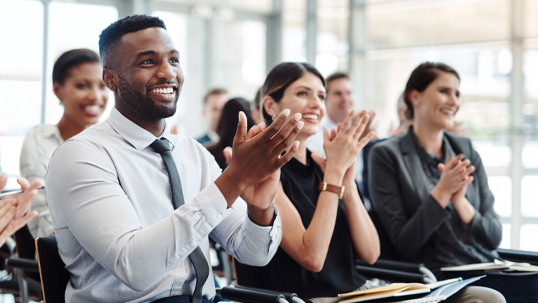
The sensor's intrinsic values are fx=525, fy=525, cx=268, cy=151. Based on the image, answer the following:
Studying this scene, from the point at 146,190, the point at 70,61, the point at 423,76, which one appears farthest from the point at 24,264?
the point at 423,76

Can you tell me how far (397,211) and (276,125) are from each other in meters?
1.45

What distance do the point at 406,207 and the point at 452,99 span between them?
0.63 metres

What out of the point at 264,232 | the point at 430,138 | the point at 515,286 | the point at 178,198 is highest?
the point at 430,138

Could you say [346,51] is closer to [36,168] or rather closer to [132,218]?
[36,168]

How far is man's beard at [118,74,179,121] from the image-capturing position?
154cm

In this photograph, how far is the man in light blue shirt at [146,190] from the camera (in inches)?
49.9

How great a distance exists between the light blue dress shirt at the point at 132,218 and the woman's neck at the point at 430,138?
1.34 m

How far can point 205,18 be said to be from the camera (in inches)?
275

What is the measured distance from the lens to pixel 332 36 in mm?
7391

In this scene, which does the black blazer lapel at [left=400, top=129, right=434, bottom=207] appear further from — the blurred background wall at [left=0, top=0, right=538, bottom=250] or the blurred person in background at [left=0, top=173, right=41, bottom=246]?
the blurred background wall at [left=0, top=0, right=538, bottom=250]

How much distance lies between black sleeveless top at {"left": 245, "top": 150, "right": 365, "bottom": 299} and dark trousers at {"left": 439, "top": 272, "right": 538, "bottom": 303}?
0.59 metres

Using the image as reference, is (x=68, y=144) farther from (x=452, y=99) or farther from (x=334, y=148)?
(x=452, y=99)

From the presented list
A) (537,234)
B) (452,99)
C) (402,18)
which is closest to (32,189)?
(452,99)

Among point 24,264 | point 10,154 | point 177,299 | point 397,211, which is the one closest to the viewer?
point 177,299
